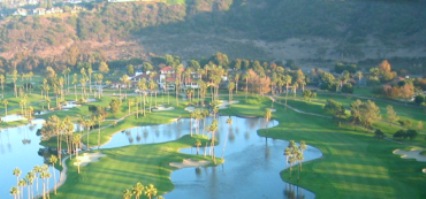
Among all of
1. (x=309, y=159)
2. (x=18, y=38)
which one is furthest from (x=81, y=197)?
(x=18, y=38)

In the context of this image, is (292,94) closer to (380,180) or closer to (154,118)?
(154,118)

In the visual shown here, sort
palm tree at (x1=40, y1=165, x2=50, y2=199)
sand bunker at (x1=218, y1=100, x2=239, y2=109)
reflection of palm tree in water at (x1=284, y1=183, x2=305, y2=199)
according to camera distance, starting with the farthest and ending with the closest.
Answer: sand bunker at (x1=218, y1=100, x2=239, y2=109)
reflection of palm tree in water at (x1=284, y1=183, x2=305, y2=199)
palm tree at (x1=40, y1=165, x2=50, y2=199)

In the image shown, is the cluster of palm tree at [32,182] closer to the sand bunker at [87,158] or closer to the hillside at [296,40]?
the sand bunker at [87,158]

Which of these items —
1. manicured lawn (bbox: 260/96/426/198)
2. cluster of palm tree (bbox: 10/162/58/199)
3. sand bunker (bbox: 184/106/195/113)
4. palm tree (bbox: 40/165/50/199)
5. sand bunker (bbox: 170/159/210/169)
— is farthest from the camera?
sand bunker (bbox: 184/106/195/113)

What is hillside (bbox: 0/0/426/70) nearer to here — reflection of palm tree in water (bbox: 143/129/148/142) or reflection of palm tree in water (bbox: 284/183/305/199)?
reflection of palm tree in water (bbox: 143/129/148/142)

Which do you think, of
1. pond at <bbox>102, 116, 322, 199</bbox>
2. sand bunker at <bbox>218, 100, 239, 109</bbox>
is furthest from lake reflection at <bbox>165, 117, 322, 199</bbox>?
sand bunker at <bbox>218, 100, 239, 109</bbox>

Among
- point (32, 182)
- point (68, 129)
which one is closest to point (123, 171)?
point (32, 182)

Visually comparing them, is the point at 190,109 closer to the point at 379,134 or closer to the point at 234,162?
the point at 234,162
